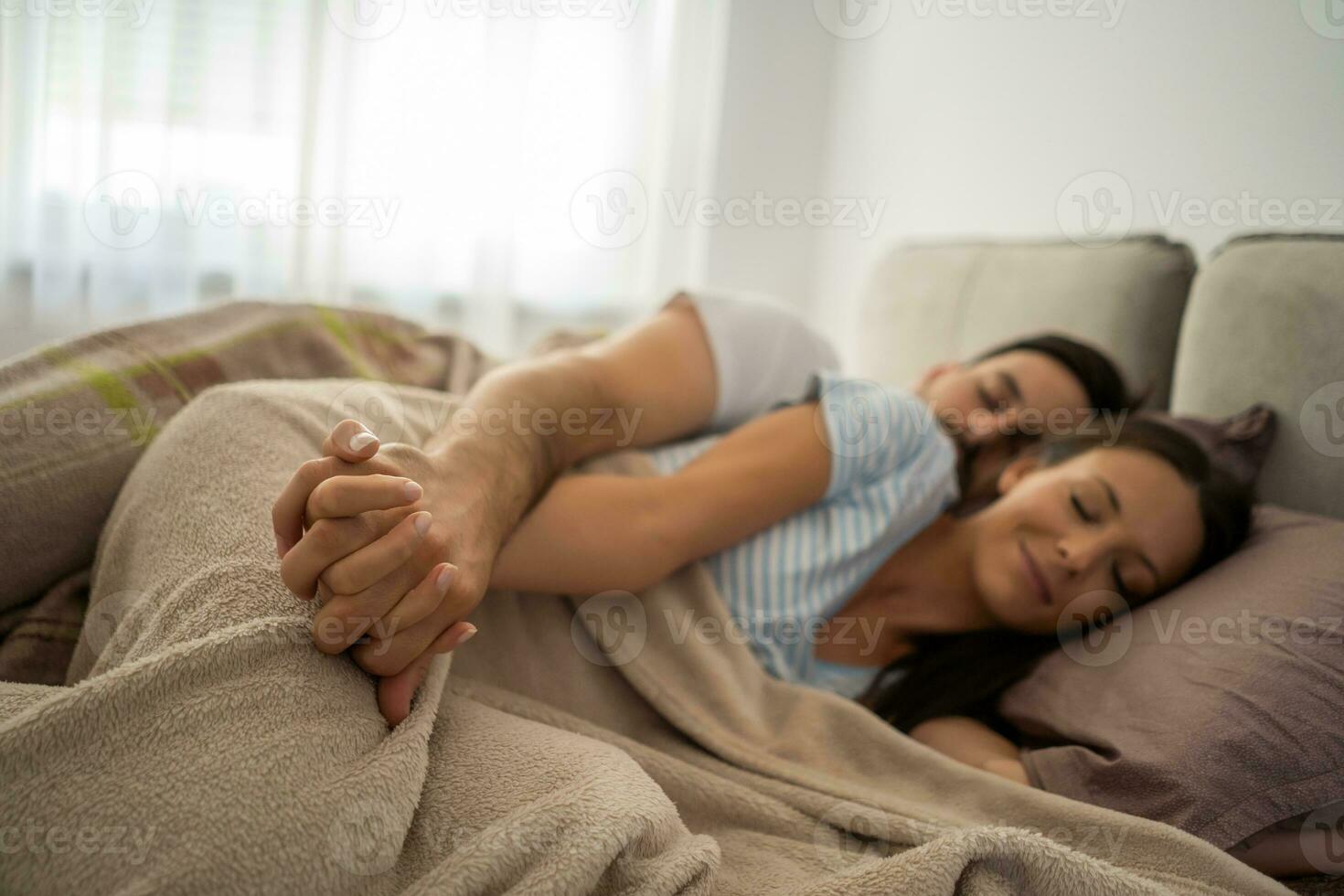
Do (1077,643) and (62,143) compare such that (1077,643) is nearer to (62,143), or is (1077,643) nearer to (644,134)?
(644,134)

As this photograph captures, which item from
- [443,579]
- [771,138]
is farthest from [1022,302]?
[771,138]

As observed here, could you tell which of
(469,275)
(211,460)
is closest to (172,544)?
(211,460)

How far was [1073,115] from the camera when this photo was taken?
1604mm

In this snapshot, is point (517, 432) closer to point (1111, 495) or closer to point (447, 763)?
point (447, 763)

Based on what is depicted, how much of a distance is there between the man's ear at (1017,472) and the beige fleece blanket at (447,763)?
0.46 meters

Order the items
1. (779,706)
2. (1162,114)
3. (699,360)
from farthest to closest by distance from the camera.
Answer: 1. (1162,114)
2. (699,360)
3. (779,706)

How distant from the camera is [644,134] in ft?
8.59

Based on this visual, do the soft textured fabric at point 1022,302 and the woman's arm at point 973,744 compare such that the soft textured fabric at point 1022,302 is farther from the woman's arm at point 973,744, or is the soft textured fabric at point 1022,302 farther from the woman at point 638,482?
the woman's arm at point 973,744

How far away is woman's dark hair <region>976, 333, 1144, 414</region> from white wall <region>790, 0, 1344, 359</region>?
0.88ft

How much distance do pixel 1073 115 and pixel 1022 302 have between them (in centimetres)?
46

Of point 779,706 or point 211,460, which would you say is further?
point 779,706

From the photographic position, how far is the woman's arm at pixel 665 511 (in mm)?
839

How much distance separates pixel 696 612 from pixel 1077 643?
40cm

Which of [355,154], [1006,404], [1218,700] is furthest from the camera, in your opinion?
[355,154]
